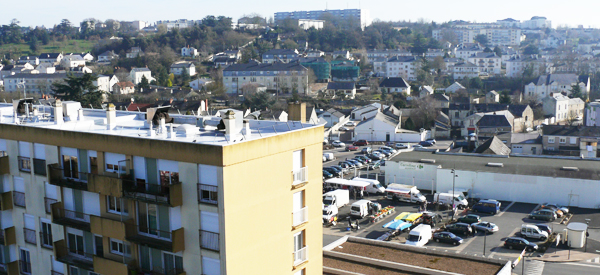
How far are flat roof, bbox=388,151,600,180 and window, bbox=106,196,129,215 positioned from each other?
50.4ft

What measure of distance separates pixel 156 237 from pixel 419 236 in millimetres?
9676

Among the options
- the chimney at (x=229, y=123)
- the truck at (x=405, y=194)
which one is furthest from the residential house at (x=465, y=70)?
the chimney at (x=229, y=123)

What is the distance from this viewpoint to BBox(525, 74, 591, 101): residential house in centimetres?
5000

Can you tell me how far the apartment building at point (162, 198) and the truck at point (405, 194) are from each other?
11627 mm

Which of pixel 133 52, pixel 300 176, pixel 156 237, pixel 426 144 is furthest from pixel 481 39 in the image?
pixel 156 237

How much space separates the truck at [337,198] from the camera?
17438mm

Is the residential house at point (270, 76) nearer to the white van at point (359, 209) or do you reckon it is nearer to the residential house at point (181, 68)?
the residential house at point (181, 68)

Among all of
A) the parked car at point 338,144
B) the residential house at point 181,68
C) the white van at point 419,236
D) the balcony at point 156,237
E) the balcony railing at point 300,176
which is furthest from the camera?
the residential house at point 181,68

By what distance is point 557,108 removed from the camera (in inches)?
1538

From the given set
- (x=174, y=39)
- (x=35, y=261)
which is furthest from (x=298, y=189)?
(x=174, y=39)

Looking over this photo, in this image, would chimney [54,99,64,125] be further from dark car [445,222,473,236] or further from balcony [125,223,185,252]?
dark car [445,222,473,236]

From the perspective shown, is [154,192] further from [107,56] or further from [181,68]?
[107,56]

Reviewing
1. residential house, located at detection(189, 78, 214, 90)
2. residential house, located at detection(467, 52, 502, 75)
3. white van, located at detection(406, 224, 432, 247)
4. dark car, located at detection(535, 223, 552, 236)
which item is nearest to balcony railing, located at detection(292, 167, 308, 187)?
white van, located at detection(406, 224, 432, 247)

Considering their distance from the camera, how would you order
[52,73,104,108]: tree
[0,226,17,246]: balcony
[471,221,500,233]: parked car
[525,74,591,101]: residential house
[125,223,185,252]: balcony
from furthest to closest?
[525,74,591,101]: residential house < [52,73,104,108]: tree < [471,221,500,233]: parked car < [0,226,17,246]: balcony < [125,223,185,252]: balcony
